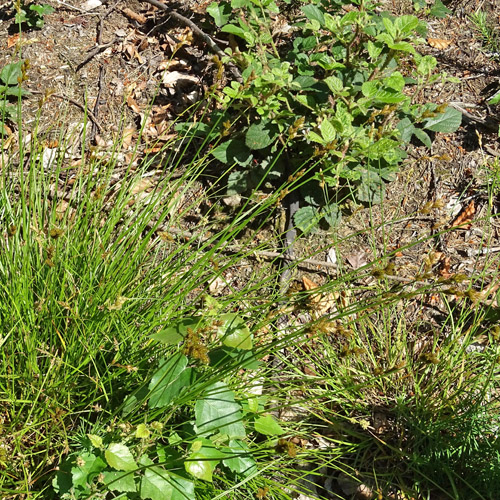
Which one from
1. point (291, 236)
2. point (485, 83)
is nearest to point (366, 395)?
point (291, 236)

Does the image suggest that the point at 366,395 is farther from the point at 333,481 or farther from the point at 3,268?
the point at 3,268

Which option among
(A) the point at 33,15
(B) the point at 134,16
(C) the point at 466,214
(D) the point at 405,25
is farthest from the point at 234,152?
(A) the point at 33,15

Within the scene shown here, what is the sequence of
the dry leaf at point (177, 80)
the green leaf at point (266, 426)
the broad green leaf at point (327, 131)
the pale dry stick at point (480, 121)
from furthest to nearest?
the dry leaf at point (177, 80) → the pale dry stick at point (480, 121) → the broad green leaf at point (327, 131) → the green leaf at point (266, 426)

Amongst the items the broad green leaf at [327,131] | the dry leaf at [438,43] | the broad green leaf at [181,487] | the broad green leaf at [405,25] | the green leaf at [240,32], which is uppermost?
the broad green leaf at [405,25]

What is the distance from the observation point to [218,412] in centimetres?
185

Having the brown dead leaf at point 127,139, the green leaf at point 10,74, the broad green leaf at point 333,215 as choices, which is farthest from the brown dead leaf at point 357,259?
the green leaf at point 10,74

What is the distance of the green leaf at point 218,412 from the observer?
1834 mm

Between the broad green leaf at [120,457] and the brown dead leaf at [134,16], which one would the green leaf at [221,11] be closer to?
the brown dead leaf at [134,16]

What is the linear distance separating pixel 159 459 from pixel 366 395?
1.03 m

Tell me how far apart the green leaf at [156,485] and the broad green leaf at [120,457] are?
63mm

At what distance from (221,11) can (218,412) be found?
7.47 feet

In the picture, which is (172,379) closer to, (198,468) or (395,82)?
(198,468)

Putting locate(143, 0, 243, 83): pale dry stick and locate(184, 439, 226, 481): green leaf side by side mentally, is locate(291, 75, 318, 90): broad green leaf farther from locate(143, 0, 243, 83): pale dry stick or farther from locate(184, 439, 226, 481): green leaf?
locate(184, 439, 226, 481): green leaf

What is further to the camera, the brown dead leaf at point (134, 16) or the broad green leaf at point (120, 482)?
the brown dead leaf at point (134, 16)
